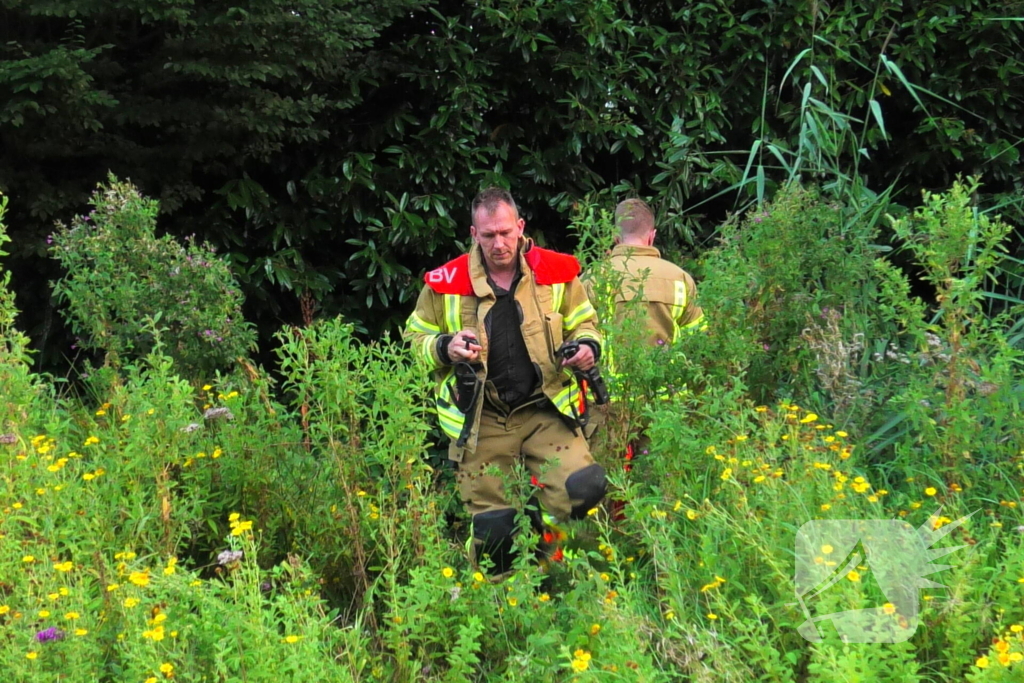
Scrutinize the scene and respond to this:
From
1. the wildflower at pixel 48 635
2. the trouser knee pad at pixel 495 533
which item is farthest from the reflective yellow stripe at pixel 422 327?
the wildflower at pixel 48 635

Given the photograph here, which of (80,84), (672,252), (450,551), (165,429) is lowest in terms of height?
(672,252)

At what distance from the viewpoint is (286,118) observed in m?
6.95

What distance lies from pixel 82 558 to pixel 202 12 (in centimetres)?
359

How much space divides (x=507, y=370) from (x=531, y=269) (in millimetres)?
430

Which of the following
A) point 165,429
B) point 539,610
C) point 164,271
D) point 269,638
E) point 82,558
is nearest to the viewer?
point 269,638

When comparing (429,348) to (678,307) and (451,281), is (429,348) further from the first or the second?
(678,307)

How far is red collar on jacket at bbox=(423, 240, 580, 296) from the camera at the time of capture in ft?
15.3

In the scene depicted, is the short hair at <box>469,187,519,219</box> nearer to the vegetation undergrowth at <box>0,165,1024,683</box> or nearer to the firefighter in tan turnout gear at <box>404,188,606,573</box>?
the firefighter in tan turnout gear at <box>404,188,606,573</box>

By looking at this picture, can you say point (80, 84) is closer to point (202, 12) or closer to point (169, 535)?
point (202, 12)

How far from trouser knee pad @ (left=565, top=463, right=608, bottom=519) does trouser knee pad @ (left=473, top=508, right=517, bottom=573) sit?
26 cm

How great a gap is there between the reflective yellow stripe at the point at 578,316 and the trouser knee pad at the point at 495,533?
2.59ft

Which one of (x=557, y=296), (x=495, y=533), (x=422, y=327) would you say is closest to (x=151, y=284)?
(x=422, y=327)

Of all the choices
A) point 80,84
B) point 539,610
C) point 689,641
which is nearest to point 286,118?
point 80,84

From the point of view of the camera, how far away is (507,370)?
4.66 meters
